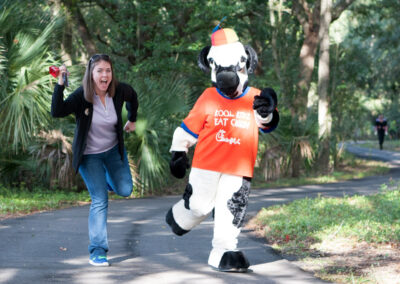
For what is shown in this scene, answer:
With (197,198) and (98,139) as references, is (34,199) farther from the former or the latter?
(197,198)

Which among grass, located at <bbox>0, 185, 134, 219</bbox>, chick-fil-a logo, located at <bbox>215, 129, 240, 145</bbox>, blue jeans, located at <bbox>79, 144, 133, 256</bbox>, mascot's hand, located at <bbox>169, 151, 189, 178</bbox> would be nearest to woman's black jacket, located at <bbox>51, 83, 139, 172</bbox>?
blue jeans, located at <bbox>79, 144, 133, 256</bbox>

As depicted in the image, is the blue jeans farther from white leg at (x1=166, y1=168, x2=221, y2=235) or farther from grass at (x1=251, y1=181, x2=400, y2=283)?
grass at (x1=251, y1=181, x2=400, y2=283)

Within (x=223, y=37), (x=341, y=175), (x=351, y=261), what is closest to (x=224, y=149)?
(x=223, y=37)

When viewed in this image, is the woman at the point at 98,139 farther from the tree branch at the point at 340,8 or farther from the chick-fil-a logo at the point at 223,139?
the tree branch at the point at 340,8

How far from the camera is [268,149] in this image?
16219 millimetres

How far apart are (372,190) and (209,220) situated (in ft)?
18.1

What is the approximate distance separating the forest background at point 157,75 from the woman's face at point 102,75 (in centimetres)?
517

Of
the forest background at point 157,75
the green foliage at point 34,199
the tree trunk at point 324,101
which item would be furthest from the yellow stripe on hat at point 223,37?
the tree trunk at point 324,101

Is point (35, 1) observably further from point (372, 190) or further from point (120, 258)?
point (120, 258)

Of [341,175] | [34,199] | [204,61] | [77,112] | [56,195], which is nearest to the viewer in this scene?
[77,112]

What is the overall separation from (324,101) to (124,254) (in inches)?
495

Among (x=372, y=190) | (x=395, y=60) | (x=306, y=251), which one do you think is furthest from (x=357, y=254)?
(x=395, y=60)

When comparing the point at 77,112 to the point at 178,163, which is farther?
the point at 178,163

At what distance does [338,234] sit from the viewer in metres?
7.62
